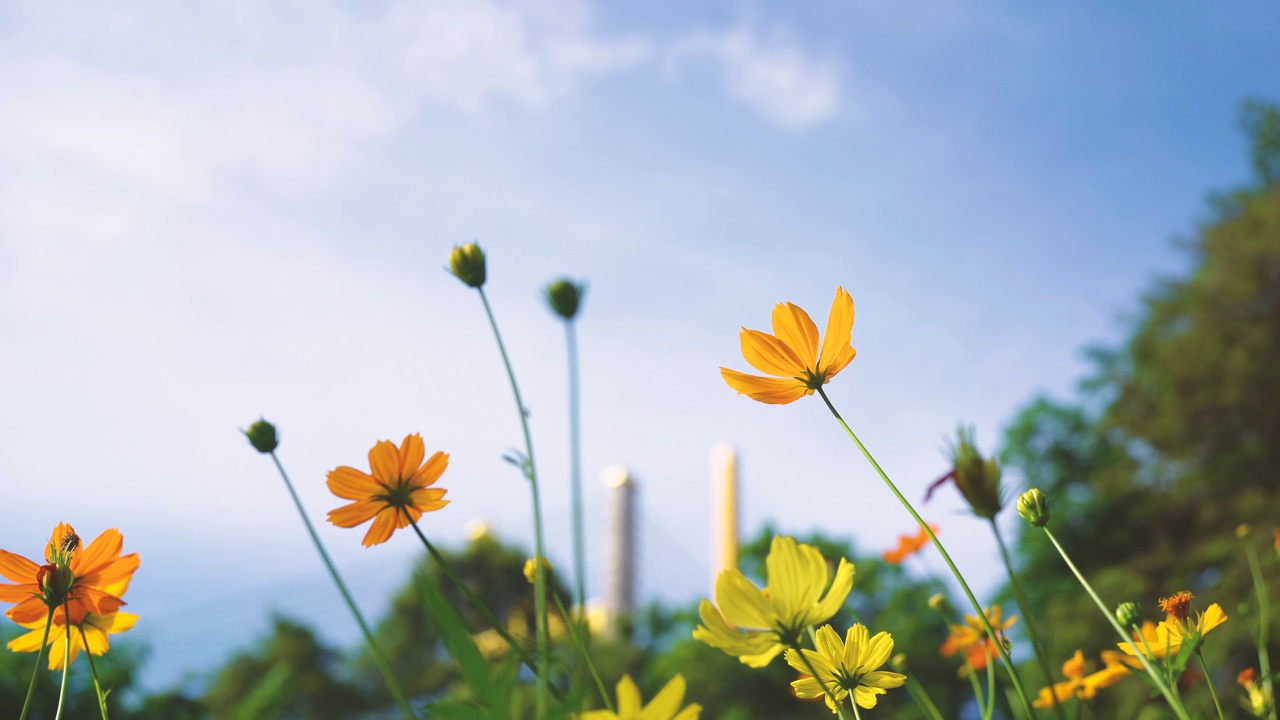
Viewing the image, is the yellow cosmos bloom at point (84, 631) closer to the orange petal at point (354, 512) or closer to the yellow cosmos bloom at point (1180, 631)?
the orange petal at point (354, 512)

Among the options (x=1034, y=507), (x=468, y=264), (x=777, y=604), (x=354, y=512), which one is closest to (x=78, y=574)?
(x=354, y=512)

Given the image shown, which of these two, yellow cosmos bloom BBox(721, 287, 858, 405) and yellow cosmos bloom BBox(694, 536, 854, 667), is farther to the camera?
yellow cosmos bloom BBox(721, 287, 858, 405)

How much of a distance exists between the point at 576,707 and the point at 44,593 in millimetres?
339

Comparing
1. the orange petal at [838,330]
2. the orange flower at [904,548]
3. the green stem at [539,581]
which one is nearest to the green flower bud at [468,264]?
the green stem at [539,581]

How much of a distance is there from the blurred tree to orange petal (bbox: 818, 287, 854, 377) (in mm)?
6677

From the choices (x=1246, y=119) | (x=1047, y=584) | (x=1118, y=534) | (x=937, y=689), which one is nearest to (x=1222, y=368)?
(x=1118, y=534)

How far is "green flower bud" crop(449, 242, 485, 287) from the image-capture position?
1.84 ft

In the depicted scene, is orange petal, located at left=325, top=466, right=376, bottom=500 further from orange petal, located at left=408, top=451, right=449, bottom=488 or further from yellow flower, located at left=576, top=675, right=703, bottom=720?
yellow flower, located at left=576, top=675, right=703, bottom=720

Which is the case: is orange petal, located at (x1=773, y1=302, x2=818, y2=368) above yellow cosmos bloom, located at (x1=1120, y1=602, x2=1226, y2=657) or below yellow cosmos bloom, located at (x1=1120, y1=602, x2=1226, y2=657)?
above

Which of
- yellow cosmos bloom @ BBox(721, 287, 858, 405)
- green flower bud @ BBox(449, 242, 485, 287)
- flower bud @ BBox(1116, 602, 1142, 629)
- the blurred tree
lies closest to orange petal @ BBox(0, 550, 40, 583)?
green flower bud @ BBox(449, 242, 485, 287)

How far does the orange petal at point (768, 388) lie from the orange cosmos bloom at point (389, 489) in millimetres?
171

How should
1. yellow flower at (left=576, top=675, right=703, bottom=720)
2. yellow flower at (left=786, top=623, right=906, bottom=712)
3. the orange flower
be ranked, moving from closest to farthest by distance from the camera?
yellow flower at (left=576, top=675, right=703, bottom=720) < yellow flower at (left=786, top=623, right=906, bottom=712) < the orange flower

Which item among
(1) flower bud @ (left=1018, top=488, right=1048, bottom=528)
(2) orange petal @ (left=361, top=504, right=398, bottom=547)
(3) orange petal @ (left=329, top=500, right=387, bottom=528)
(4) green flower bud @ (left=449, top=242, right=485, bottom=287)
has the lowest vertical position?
(1) flower bud @ (left=1018, top=488, right=1048, bottom=528)

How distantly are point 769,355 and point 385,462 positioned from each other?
22cm
